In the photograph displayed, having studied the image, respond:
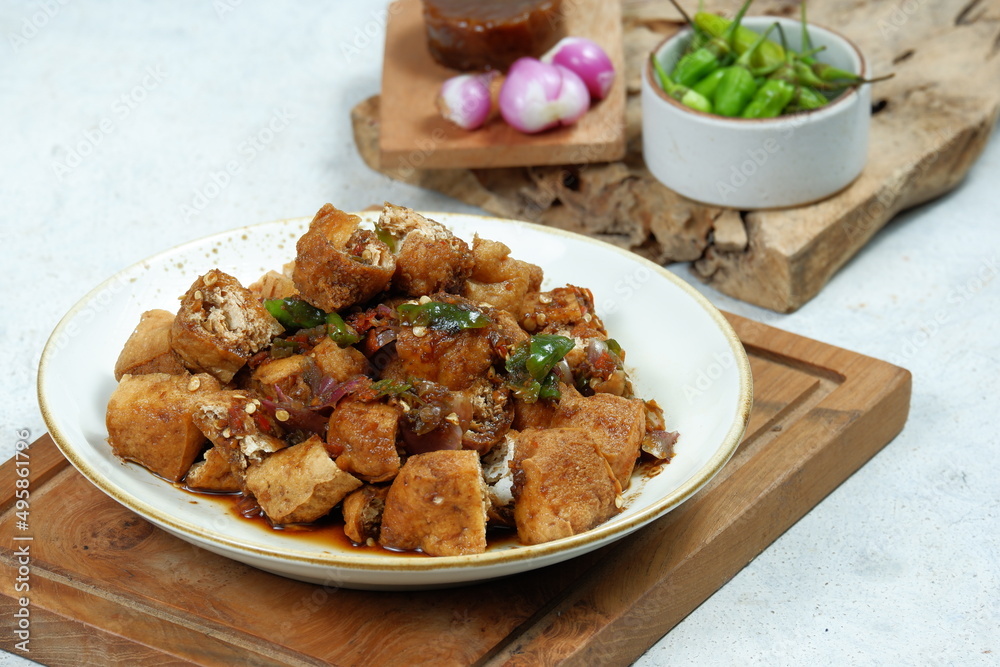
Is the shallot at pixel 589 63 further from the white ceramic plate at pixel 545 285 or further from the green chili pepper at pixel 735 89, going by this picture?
the white ceramic plate at pixel 545 285

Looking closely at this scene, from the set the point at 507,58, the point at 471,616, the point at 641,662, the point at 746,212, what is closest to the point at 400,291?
the point at 471,616

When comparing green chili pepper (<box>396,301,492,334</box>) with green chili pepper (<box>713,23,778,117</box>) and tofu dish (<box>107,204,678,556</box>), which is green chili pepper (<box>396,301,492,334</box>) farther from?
green chili pepper (<box>713,23,778,117</box>)

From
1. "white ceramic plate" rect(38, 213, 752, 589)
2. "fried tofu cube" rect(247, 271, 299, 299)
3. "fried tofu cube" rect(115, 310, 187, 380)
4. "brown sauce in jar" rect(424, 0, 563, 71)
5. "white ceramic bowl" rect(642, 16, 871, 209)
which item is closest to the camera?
"white ceramic plate" rect(38, 213, 752, 589)

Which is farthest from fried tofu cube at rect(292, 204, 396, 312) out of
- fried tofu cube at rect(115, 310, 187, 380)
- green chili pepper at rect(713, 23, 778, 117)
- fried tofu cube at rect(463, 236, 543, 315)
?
green chili pepper at rect(713, 23, 778, 117)

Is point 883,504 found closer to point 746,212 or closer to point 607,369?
point 607,369

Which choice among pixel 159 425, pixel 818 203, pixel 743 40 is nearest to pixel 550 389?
pixel 159 425

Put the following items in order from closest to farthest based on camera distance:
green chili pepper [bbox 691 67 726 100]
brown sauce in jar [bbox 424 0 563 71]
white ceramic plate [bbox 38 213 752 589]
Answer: white ceramic plate [bbox 38 213 752 589] → green chili pepper [bbox 691 67 726 100] → brown sauce in jar [bbox 424 0 563 71]

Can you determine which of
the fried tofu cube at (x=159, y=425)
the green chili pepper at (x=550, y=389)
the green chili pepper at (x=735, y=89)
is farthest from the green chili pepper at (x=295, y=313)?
the green chili pepper at (x=735, y=89)
